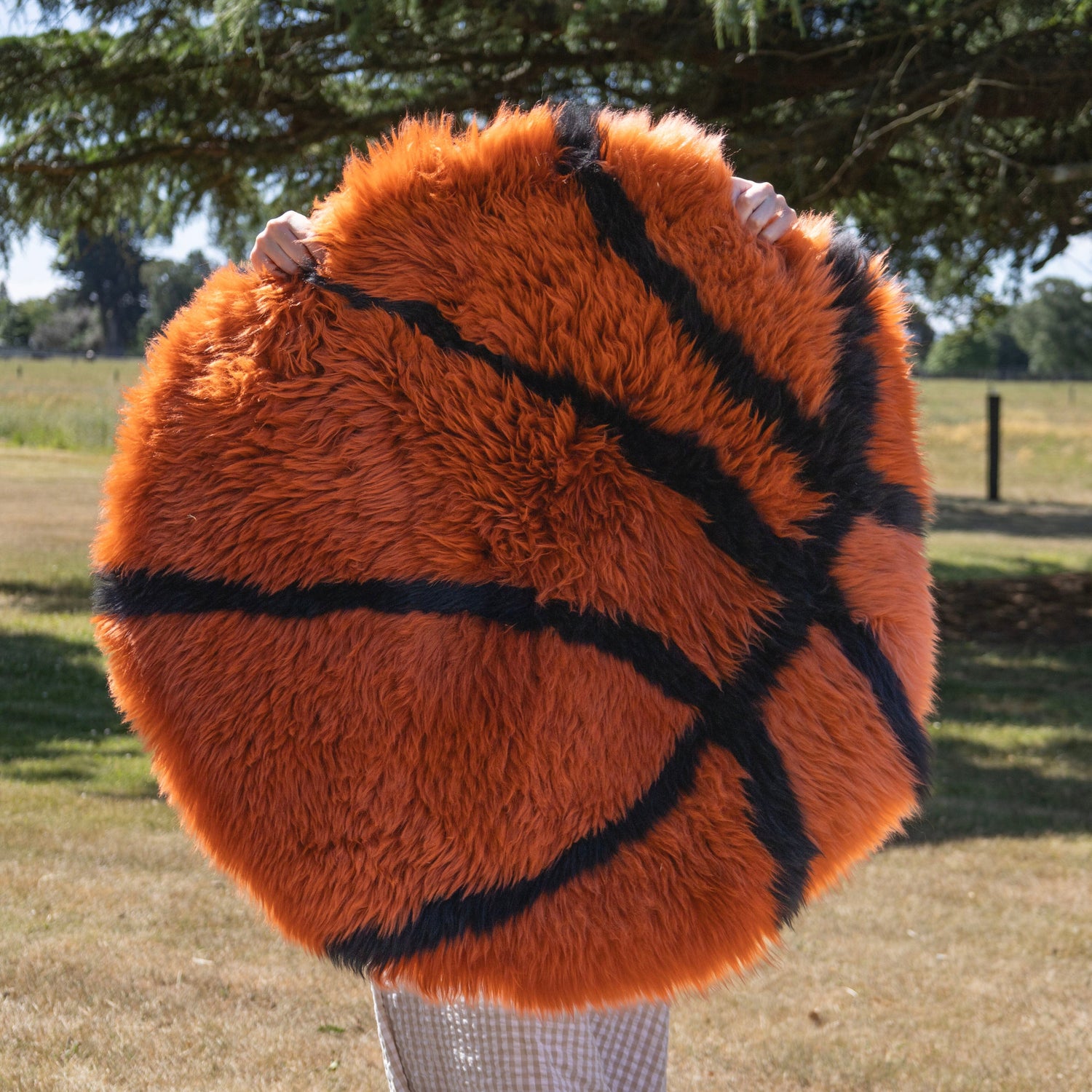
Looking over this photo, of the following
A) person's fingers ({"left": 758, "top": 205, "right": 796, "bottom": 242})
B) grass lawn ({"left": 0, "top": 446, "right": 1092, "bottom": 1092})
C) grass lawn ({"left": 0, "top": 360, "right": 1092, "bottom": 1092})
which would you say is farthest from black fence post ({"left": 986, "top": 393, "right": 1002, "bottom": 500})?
person's fingers ({"left": 758, "top": 205, "right": 796, "bottom": 242})

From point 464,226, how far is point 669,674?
0.69m

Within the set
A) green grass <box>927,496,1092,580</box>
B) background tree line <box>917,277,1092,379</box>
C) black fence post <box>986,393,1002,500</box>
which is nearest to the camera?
green grass <box>927,496,1092,580</box>

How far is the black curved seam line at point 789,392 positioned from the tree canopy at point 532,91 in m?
4.63

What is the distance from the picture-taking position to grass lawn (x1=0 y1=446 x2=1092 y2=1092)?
2959 millimetres

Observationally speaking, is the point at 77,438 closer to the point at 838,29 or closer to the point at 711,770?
the point at 838,29

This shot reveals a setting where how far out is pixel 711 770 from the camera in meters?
1.57

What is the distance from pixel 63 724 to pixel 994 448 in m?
17.0

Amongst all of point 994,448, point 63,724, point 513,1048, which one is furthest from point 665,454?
point 994,448

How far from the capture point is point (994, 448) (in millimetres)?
19562

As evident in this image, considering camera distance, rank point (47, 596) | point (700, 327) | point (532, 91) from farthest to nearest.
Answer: point (47, 596), point (532, 91), point (700, 327)

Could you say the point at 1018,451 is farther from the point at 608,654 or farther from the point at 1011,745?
the point at 608,654

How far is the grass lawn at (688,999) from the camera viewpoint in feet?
9.71

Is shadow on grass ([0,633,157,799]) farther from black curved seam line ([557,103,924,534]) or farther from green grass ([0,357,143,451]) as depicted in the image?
black curved seam line ([557,103,924,534])

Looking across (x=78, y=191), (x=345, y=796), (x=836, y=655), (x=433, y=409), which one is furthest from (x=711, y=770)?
(x=78, y=191)
